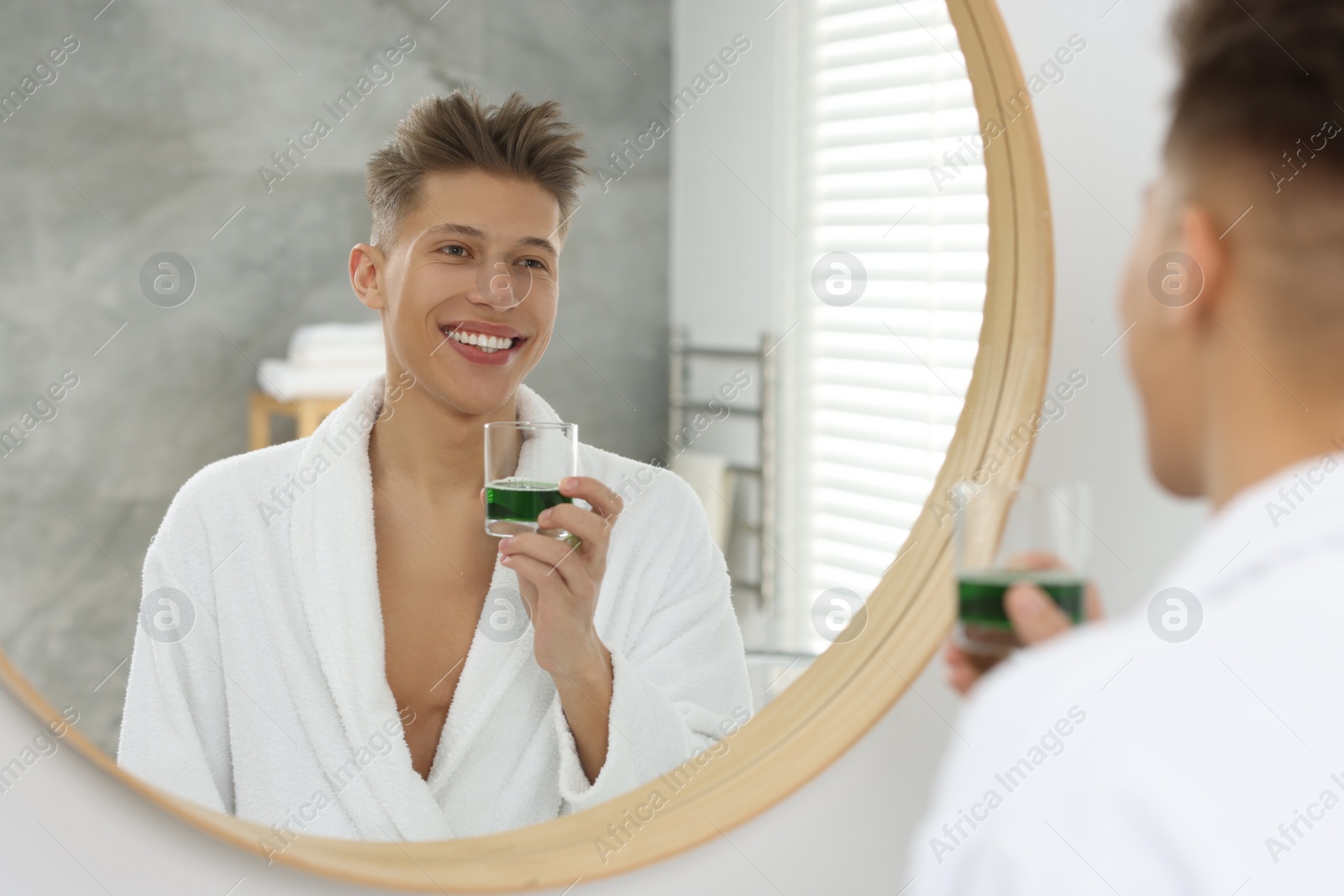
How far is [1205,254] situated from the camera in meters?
0.36

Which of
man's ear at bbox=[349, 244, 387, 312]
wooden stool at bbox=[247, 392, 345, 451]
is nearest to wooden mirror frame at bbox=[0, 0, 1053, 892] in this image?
man's ear at bbox=[349, 244, 387, 312]

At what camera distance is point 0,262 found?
1.20 meters

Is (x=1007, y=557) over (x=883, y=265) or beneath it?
beneath

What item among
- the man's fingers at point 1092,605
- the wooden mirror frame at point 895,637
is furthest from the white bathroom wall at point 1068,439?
the man's fingers at point 1092,605

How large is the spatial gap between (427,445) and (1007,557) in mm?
500

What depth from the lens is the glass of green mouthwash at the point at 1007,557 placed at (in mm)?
439

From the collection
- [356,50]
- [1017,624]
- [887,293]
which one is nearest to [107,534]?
[356,50]

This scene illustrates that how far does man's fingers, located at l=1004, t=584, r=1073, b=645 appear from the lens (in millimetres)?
421

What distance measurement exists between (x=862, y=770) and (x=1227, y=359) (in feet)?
1.03

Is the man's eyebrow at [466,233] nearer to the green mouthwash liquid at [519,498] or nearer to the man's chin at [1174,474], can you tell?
the green mouthwash liquid at [519,498]

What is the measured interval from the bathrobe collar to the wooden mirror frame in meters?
0.19

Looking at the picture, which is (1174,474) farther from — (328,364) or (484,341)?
(328,364)

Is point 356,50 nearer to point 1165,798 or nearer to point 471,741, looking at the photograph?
point 471,741

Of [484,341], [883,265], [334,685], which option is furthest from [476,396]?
[883,265]
